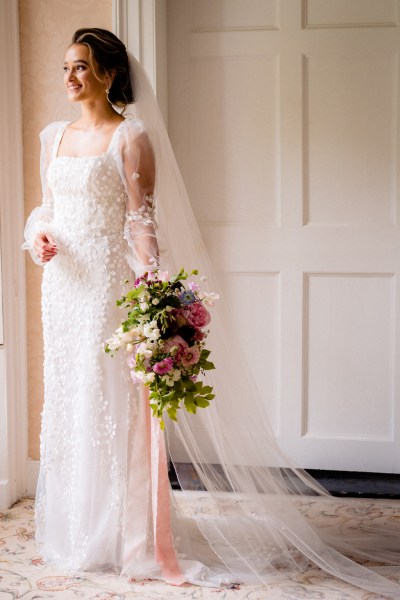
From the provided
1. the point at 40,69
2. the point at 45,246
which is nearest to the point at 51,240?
the point at 45,246

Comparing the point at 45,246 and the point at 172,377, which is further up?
the point at 45,246

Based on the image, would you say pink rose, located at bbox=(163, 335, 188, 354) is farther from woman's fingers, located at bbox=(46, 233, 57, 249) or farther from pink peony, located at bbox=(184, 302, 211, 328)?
woman's fingers, located at bbox=(46, 233, 57, 249)

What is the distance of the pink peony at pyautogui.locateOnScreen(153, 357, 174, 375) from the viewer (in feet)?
7.58

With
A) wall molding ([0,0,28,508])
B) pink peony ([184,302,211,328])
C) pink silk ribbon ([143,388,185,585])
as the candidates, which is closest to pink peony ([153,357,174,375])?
pink peony ([184,302,211,328])

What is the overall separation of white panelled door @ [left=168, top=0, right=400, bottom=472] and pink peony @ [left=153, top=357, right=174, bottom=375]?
1.58 meters

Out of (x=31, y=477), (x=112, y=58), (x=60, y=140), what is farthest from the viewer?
(x=31, y=477)

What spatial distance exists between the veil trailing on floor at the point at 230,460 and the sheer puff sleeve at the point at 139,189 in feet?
0.24

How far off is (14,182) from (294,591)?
2150 mm

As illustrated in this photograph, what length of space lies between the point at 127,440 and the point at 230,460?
392 mm

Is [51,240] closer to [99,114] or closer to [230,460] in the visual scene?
[99,114]

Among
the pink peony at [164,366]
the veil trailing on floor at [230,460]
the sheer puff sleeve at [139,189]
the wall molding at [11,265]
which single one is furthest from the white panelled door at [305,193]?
→ the pink peony at [164,366]

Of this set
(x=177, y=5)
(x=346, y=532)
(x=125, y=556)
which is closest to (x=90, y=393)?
(x=125, y=556)

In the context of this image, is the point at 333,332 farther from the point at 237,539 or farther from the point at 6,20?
the point at 6,20

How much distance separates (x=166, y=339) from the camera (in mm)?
2354
